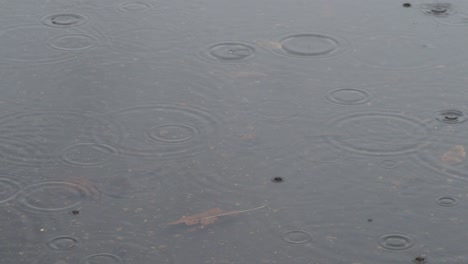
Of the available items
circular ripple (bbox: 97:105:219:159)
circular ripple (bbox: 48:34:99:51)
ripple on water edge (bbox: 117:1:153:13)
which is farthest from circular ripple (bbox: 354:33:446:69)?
circular ripple (bbox: 48:34:99:51)

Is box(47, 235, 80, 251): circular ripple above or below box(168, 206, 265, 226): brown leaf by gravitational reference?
below

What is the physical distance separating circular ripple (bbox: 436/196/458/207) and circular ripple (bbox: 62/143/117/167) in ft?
6.09

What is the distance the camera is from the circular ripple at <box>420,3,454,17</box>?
23.6ft

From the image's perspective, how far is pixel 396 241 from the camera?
439 cm

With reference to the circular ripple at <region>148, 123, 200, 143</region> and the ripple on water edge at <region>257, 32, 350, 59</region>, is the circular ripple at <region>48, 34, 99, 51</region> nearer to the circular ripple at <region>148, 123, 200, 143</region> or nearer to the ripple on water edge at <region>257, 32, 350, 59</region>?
the ripple on water edge at <region>257, 32, 350, 59</region>

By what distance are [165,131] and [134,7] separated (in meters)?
2.16

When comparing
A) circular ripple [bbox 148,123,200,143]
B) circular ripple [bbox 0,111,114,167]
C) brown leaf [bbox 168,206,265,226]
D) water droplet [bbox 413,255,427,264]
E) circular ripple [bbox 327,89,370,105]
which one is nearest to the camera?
water droplet [bbox 413,255,427,264]

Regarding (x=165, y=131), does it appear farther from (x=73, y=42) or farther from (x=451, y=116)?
(x=451, y=116)

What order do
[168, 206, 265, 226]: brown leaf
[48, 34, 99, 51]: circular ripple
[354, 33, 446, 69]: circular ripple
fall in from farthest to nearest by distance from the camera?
[48, 34, 99, 51]: circular ripple < [354, 33, 446, 69]: circular ripple < [168, 206, 265, 226]: brown leaf

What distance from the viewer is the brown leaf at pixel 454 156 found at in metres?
5.11

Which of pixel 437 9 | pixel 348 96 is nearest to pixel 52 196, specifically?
pixel 348 96

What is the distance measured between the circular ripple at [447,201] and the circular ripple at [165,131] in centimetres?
138

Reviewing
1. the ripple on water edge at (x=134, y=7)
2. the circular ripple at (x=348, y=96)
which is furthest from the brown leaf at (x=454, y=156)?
the ripple on water edge at (x=134, y=7)

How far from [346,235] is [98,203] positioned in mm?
1308
